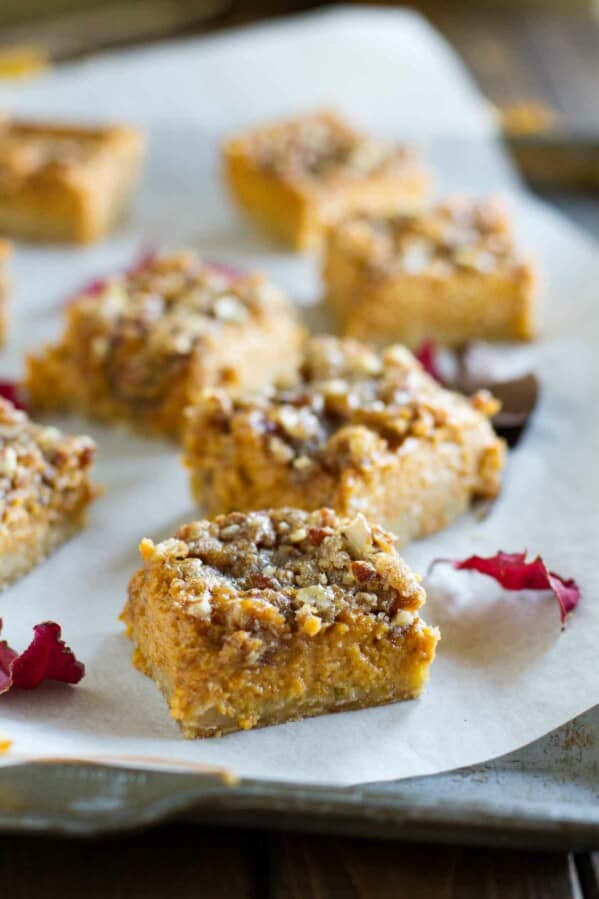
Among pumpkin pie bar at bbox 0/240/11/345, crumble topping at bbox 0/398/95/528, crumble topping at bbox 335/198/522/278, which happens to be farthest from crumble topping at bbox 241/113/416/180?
crumble topping at bbox 0/398/95/528

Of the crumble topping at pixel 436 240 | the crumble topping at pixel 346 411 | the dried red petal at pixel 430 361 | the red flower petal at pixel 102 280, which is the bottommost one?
the red flower petal at pixel 102 280

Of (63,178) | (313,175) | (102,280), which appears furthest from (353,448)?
(63,178)

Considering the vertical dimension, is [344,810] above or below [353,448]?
above

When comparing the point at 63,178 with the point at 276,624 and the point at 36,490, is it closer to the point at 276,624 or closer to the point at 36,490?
the point at 36,490

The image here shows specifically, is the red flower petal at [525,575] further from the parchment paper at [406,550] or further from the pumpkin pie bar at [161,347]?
the pumpkin pie bar at [161,347]

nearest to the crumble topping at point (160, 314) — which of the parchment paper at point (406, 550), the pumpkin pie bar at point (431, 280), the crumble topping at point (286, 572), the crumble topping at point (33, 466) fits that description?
the parchment paper at point (406, 550)
